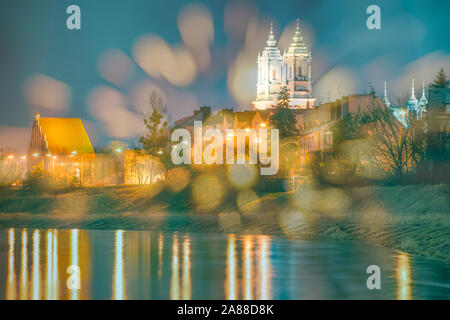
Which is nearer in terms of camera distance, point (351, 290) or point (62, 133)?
point (351, 290)

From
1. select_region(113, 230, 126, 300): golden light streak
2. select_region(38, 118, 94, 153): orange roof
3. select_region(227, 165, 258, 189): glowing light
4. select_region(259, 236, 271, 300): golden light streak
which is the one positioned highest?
select_region(38, 118, 94, 153): orange roof

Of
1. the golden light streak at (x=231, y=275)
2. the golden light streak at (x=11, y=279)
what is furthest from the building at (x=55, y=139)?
the golden light streak at (x=231, y=275)

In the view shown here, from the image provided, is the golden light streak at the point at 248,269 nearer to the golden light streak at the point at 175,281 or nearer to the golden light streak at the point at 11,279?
the golden light streak at the point at 175,281

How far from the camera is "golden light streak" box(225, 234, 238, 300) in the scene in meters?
19.2

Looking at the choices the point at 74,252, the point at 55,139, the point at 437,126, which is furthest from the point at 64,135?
the point at 74,252

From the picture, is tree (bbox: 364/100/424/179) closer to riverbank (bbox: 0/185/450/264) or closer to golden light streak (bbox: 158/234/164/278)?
riverbank (bbox: 0/185/450/264)

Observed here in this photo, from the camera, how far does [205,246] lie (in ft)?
105

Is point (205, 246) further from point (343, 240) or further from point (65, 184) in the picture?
point (65, 184)

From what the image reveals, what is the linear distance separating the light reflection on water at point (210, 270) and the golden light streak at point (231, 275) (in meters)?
0.02

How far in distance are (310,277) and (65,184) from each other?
2648 inches

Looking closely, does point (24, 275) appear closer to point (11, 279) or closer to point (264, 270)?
point (11, 279)

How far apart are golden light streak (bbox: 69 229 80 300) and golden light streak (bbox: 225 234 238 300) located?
3.55 m

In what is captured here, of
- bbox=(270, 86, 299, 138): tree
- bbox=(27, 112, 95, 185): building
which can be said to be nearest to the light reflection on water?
bbox=(270, 86, 299, 138): tree

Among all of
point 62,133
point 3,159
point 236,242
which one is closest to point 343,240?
point 236,242
